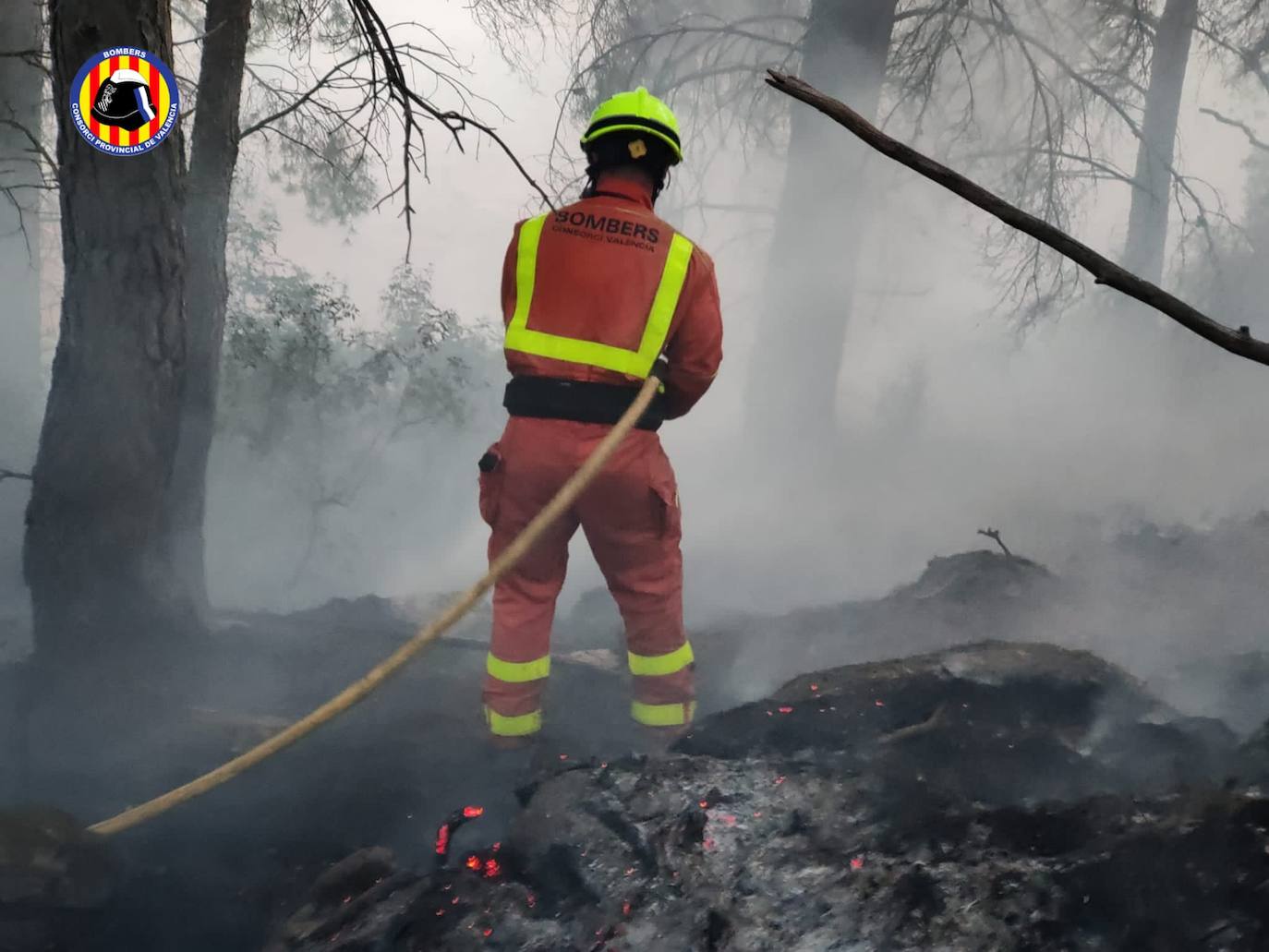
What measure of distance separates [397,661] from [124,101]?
235cm

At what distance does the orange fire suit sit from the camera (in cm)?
282

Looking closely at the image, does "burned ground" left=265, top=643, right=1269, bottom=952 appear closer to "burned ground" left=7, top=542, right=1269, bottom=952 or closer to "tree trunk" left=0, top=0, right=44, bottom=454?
"burned ground" left=7, top=542, right=1269, bottom=952

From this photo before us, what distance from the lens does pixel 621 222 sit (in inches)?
111

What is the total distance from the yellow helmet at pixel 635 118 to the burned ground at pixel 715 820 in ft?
6.64

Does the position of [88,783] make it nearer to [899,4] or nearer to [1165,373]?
[899,4]

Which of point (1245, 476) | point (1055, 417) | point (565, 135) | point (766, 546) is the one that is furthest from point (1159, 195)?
point (565, 135)

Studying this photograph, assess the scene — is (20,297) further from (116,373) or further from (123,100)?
(123,100)

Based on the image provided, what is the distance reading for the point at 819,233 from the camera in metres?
7.03

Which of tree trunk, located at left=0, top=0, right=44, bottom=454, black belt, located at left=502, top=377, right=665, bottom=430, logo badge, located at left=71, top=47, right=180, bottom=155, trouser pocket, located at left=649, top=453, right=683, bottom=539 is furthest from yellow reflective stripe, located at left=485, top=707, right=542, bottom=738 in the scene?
tree trunk, located at left=0, top=0, right=44, bottom=454

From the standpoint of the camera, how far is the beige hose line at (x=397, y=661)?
2.32 metres

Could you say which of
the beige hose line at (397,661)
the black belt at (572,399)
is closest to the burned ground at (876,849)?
the beige hose line at (397,661)

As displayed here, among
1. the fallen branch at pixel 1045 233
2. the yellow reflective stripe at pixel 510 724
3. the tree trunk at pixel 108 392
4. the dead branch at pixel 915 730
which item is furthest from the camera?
the tree trunk at pixel 108 392

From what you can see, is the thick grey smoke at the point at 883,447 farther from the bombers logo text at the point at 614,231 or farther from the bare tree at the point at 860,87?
the bombers logo text at the point at 614,231

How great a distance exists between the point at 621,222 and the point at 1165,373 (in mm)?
8328
